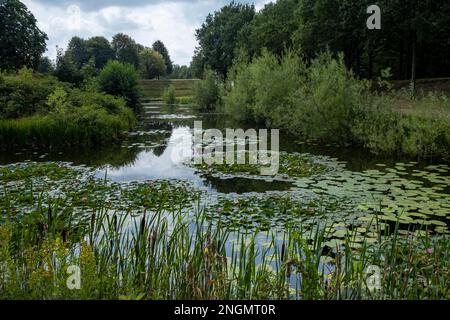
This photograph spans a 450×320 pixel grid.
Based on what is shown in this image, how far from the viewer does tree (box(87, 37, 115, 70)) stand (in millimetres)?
93812

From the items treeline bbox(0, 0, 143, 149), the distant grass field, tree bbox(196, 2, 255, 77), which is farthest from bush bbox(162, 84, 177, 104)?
treeline bbox(0, 0, 143, 149)

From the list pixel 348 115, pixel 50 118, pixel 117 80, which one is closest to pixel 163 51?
pixel 117 80

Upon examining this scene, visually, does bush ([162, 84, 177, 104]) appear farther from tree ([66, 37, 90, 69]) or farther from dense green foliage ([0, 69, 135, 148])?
tree ([66, 37, 90, 69])

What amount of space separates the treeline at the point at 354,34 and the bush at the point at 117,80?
10.6m

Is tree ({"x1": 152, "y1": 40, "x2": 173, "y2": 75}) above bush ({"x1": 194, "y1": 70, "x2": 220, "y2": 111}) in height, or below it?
above

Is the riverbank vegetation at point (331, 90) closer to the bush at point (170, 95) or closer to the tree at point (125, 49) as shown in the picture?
the bush at point (170, 95)

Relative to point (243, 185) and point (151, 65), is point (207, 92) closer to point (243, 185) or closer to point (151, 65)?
point (243, 185)

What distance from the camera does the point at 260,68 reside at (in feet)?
89.9

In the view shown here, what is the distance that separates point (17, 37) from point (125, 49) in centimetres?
6186

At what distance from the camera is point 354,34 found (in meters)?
34.0

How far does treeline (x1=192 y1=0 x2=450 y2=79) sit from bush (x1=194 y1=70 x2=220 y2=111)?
5118 millimetres
